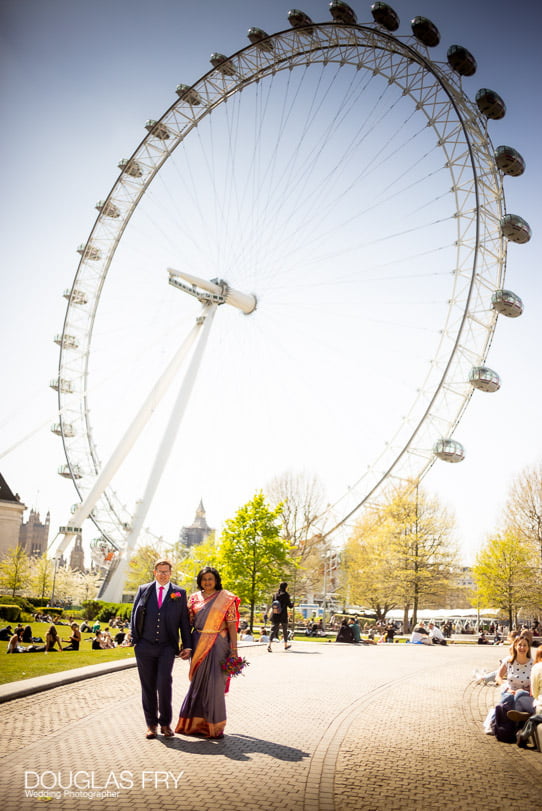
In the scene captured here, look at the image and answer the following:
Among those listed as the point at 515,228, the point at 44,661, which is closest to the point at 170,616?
the point at 44,661

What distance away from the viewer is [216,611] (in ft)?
26.3

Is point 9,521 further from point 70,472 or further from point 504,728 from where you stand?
point 504,728

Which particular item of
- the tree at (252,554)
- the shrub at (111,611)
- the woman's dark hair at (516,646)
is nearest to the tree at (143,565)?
the shrub at (111,611)

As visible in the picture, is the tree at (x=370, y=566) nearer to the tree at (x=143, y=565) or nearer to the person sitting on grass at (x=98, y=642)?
the person sitting on grass at (x=98, y=642)

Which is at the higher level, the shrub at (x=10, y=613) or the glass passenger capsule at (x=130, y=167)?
the glass passenger capsule at (x=130, y=167)

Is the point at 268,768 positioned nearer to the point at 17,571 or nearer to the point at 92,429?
the point at 92,429

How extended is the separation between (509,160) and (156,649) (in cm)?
2760

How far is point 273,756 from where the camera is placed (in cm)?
695

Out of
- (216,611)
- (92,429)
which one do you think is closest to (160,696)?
(216,611)

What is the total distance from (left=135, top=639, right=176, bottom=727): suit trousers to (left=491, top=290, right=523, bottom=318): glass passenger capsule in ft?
85.0

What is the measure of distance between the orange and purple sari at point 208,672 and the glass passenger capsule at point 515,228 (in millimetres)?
26026

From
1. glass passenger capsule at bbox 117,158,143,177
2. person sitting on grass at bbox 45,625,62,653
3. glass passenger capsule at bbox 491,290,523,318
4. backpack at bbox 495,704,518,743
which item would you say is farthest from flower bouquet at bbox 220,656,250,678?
glass passenger capsule at bbox 117,158,143,177

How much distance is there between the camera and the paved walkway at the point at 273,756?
5613 millimetres

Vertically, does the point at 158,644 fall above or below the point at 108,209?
below
